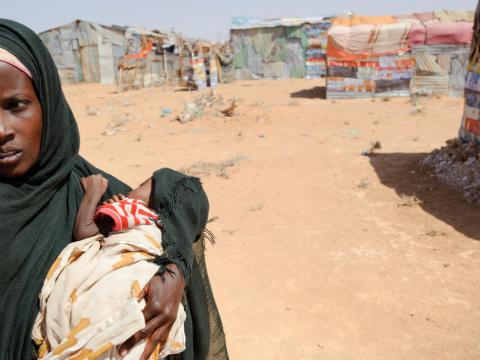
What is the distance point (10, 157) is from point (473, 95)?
6.19 metres

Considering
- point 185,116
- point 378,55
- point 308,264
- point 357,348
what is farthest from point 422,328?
point 378,55

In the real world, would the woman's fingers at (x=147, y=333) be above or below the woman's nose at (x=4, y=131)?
below

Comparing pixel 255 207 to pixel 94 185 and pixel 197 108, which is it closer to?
pixel 94 185

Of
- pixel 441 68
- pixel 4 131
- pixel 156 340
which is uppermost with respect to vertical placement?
pixel 4 131

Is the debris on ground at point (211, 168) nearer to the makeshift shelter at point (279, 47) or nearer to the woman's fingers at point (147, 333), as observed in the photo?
the woman's fingers at point (147, 333)

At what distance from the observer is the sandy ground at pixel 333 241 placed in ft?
9.91

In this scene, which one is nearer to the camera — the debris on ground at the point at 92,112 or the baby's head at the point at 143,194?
the baby's head at the point at 143,194

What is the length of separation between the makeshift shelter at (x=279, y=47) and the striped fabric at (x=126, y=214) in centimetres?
2369

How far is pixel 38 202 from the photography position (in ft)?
3.77

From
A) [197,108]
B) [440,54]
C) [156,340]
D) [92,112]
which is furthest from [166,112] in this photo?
[156,340]

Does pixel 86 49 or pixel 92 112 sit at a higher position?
pixel 86 49

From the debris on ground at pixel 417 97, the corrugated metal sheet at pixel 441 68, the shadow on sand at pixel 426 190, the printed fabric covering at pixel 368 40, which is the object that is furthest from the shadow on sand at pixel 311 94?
the shadow on sand at pixel 426 190

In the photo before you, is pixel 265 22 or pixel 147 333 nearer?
pixel 147 333

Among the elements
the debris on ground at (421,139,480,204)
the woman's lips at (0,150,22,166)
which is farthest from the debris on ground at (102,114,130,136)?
the woman's lips at (0,150,22,166)
